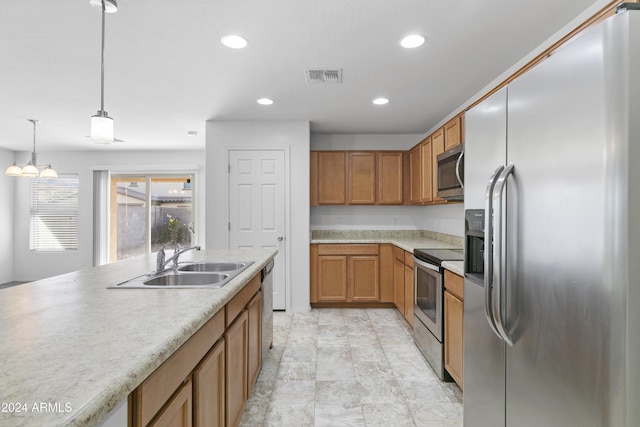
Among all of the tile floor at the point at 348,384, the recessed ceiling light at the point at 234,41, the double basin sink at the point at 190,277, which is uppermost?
the recessed ceiling light at the point at 234,41

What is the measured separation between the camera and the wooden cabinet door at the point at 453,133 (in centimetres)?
299

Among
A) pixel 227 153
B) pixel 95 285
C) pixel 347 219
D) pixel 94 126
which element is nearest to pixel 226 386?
pixel 95 285

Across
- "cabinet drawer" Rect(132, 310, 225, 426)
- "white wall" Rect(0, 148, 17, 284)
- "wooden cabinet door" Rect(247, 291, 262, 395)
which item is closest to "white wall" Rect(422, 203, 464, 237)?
"wooden cabinet door" Rect(247, 291, 262, 395)

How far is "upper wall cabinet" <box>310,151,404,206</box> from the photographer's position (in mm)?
4832

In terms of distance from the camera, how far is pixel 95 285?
1.60m

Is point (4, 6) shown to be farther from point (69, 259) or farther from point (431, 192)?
point (69, 259)

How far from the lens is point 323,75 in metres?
2.93

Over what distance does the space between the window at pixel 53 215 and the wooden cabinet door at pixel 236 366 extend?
19.8ft

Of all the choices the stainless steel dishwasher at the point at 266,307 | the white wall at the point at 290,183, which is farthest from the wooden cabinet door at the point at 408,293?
the stainless steel dishwasher at the point at 266,307

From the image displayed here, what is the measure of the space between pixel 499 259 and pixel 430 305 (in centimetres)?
171

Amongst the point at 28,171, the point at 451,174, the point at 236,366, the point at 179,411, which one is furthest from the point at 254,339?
the point at 28,171

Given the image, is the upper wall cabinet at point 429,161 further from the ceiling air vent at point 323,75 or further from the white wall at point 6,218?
the white wall at point 6,218

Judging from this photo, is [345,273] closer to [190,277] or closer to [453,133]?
[453,133]

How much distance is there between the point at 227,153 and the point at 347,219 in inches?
77.7
